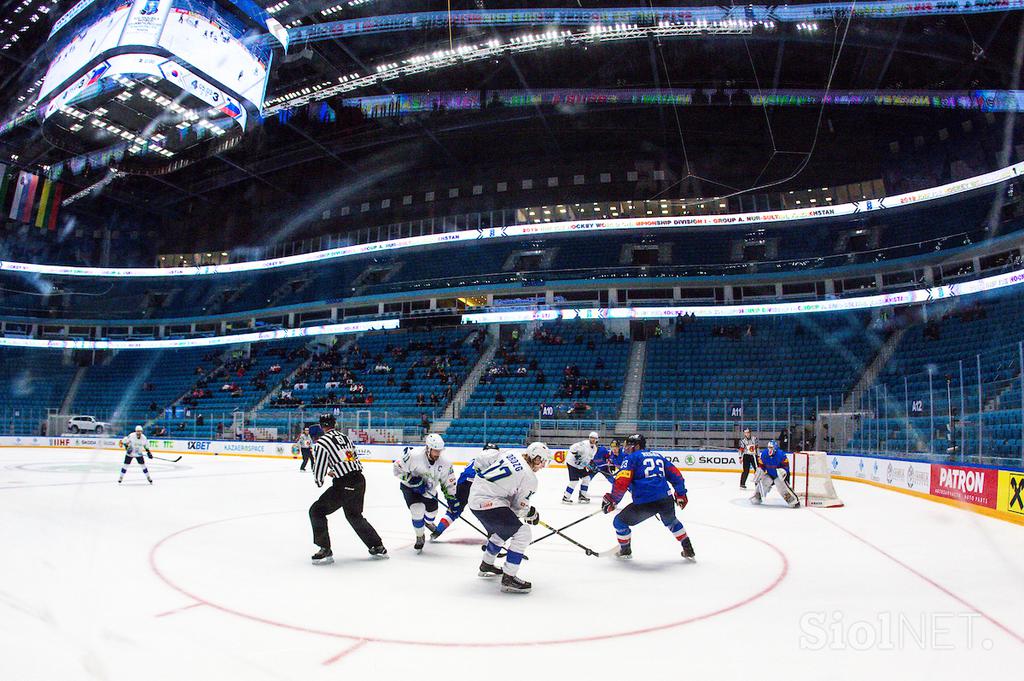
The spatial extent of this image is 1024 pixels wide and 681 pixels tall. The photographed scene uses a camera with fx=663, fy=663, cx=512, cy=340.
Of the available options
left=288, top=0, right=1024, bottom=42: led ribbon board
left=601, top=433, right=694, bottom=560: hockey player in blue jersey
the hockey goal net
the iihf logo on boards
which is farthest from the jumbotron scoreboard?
the iihf logo on boards

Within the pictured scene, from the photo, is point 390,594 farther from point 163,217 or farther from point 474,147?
point 163,217

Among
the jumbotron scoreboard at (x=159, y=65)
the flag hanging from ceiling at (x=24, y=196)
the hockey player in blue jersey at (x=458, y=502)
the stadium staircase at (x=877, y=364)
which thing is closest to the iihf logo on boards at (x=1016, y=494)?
the hockey player in blue jersey at (x=458, y=502)

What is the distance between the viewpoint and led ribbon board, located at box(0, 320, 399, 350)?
118 ft

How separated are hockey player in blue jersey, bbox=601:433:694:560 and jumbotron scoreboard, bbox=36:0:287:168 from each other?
657 inches

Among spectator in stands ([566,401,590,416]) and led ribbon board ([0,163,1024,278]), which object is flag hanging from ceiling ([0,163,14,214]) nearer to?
Answer: led ribbon board ([0,163,1024,278])

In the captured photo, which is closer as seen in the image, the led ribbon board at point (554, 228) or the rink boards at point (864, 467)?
the rink boards at point (864, 467)

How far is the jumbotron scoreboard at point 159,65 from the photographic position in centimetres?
1717

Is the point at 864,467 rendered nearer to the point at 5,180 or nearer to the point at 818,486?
the point at 818,486

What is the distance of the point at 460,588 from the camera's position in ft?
18.6

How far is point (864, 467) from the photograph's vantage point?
17.0 meters

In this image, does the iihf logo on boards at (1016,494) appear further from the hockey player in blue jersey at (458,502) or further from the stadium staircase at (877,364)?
the stadium staircase at (877,364)

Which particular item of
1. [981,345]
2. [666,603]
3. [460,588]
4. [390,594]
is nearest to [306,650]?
[390,594]

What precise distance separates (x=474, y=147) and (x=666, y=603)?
33350mm

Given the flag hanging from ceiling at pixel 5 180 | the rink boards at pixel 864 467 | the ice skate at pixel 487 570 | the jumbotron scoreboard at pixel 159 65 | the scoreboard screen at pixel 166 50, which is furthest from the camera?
the flag hanging from ceiling at pixel 5 180
